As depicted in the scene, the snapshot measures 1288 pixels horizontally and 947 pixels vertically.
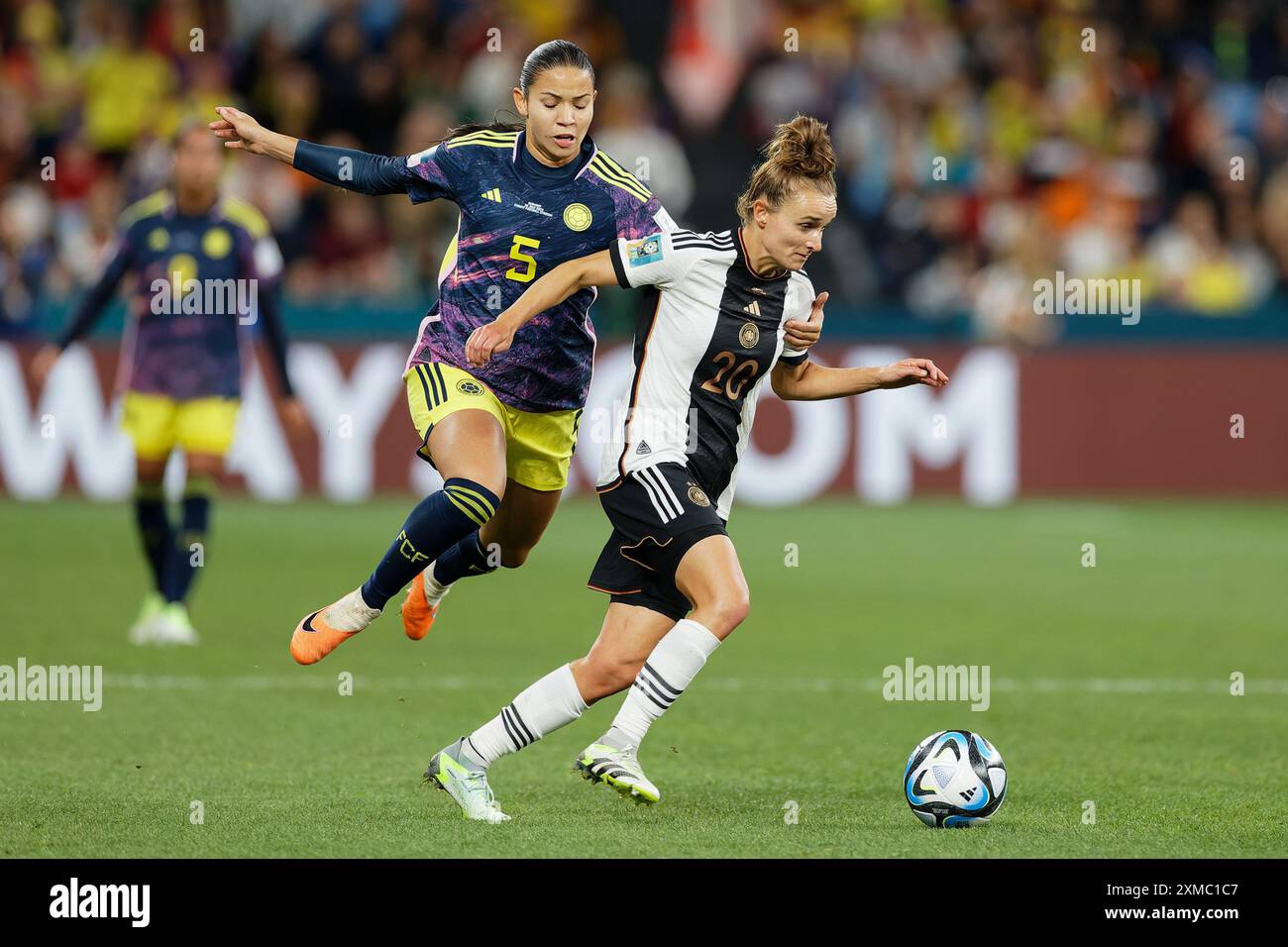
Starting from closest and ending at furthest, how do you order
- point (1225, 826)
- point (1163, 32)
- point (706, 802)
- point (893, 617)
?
point (1225, 826) < point (706, 802) < point (893, 617) < point (1163, 32)

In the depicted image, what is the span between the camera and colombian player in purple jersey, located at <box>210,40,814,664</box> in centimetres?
661

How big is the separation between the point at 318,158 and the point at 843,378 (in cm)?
194

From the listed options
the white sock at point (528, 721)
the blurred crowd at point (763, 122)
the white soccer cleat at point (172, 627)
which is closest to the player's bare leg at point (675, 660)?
the white sock at point (528, 721)

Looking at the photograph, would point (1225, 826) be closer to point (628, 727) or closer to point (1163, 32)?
point (628, 727)

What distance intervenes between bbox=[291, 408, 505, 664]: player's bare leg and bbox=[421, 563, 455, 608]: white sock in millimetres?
949

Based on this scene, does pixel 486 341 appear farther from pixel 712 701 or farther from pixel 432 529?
pixel 712 701

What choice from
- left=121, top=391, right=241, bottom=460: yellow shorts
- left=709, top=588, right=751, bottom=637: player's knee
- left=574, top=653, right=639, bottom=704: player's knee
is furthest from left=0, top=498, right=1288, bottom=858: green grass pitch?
left=121, top=391, right=241, bottom=460: yellow shorts

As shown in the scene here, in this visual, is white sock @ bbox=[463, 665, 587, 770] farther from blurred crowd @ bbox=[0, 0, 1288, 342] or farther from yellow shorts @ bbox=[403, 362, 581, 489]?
blurred crowd @ bbox=[0, 0, 1288, 342]

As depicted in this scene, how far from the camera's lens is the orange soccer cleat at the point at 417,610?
7.74 metres

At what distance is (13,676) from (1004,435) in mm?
9481

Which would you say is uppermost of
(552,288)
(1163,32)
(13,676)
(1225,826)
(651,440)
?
(1163,32)

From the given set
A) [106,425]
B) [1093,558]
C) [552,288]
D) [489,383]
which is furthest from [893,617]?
[106,425]

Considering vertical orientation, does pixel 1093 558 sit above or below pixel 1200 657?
above

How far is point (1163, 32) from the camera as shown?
19750 millimetres
